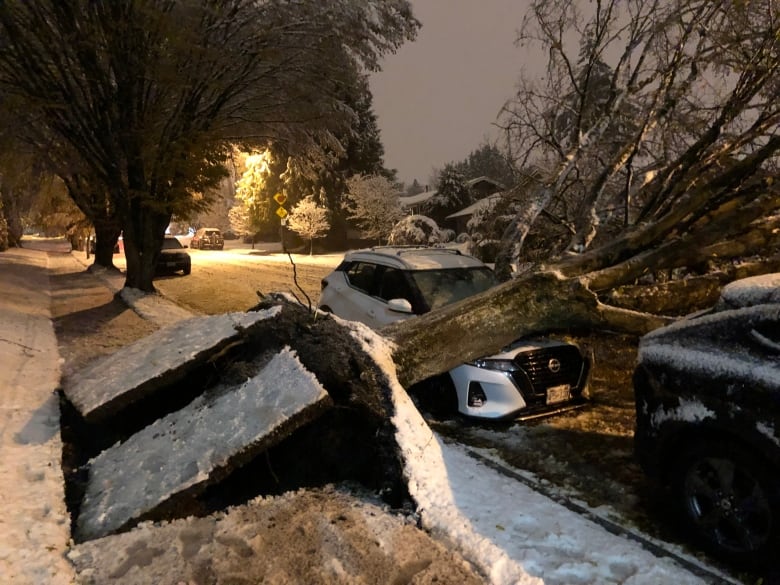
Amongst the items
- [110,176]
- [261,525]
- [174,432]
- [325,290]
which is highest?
[110,176]

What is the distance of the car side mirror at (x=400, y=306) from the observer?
5.78 meters

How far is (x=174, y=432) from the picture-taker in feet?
12.9

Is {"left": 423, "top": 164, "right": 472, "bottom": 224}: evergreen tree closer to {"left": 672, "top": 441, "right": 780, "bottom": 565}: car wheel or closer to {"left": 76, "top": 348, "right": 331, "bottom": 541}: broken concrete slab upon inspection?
{"left": 76, "top": 348, "right": 331, "bottom": 541}: broken concrete slab

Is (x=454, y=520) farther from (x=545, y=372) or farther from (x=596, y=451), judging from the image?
(x=545, y=372)

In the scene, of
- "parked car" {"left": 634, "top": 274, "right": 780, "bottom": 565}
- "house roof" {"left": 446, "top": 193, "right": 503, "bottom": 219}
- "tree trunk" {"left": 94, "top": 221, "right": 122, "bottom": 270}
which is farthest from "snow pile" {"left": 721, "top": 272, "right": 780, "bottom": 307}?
"tree trunk" {"left": 94, "top": 221, "right": 122, "bottom": 270}

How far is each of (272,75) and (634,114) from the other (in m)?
7.91

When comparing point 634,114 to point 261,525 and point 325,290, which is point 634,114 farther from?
point 261,525

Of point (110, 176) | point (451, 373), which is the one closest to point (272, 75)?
point (110, 176)

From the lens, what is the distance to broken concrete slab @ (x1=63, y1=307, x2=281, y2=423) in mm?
4453

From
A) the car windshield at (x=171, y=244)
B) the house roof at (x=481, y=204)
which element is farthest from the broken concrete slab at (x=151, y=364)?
the car windshield at (x=171, y=244)

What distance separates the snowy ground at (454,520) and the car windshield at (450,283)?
165 centimetres

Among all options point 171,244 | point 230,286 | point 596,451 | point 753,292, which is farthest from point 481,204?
point 753,292

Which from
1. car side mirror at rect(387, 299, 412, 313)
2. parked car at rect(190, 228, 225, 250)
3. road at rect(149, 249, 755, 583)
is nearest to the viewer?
road at rect(149, 249, 755, 583)

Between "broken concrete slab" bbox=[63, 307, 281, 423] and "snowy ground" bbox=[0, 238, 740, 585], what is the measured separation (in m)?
0.36
